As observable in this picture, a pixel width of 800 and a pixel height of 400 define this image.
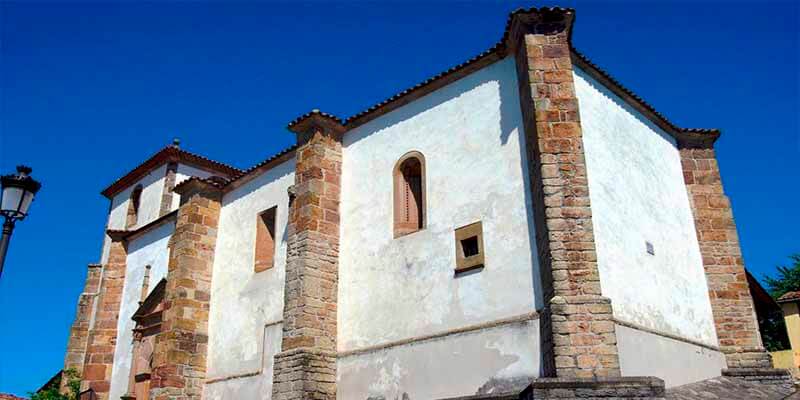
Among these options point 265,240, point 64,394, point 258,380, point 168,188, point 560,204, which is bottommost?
point 258,380

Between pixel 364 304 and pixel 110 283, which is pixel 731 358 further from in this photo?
pixel 110 283

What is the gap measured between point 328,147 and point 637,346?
22.8ft

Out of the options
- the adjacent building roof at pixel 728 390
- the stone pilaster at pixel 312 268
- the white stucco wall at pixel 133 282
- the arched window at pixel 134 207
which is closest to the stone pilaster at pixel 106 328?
the white stucco wall at pixel 133 282

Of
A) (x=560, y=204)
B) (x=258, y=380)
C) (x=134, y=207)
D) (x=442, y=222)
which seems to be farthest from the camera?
(x=134, y=207)

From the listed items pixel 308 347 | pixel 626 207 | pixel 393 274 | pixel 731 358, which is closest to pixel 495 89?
pixel 626 207

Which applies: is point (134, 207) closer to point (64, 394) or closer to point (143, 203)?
point (143, 203)

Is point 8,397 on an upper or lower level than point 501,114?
lower

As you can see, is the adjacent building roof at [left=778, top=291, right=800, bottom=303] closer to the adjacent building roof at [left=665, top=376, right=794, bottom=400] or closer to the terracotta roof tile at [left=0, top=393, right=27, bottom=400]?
the adjacent building roof at [left=665, top=376, right=794, bottom=400]

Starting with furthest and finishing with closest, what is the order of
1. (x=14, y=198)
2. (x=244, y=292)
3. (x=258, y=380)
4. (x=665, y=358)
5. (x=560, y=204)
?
1. (x=244, y=292)
2. (x=258, y=380)
3. (x=665, y=358)
4. (x=560, y=204)
5. (x=14, y=198)

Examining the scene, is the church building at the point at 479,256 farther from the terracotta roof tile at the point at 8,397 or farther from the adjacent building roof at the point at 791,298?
the adjacent building roof at the point at 791,298

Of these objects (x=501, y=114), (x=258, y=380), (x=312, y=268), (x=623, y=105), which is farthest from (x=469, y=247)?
Result: (x=258, y=380)

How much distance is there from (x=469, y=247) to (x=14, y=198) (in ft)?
21.3

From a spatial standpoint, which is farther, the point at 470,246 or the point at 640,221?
the point at 640,221

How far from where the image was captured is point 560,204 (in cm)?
941
